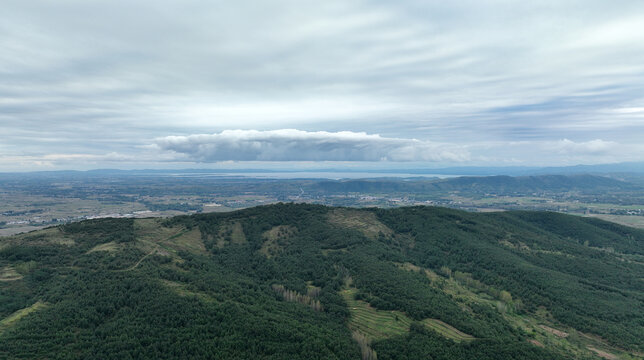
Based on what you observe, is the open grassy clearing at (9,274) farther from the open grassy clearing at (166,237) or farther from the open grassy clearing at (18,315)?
the open grassy clearing at (166,237)

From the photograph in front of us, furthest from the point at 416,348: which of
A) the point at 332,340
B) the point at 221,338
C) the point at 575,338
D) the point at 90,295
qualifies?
the point at 90,295

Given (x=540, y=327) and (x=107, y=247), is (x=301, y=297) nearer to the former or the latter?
(x=540, y=327)

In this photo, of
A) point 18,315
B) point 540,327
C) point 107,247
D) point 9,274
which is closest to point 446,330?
point 540,327

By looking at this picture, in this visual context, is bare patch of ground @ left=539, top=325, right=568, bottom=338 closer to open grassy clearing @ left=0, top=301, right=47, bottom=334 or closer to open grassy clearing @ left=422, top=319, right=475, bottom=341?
open grassy clearing @ left=422, top=319, right=475, bottom=341

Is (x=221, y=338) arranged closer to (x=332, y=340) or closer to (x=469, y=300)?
(x=332, y=340)

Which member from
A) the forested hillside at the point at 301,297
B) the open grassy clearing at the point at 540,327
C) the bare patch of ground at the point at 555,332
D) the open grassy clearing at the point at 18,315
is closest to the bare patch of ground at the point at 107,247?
the forested hillside at the point at 301,297

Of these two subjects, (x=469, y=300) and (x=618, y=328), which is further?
(x=469, y=300)
